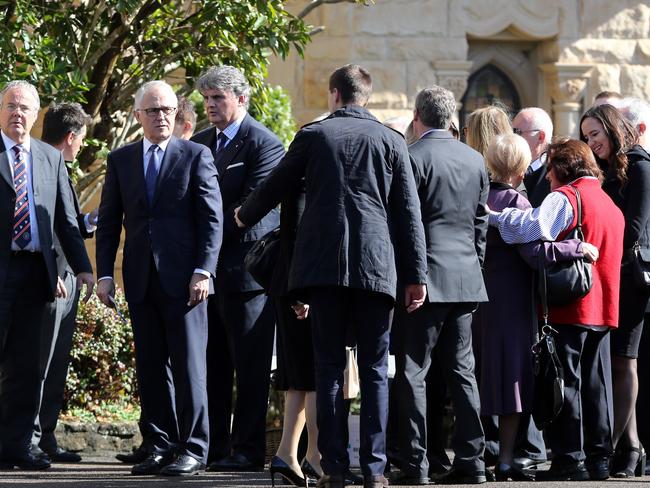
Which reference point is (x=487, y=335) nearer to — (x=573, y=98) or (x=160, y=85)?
(x=160, y=85)

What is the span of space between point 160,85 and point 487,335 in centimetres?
224

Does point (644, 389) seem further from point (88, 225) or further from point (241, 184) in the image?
point (88, 225)

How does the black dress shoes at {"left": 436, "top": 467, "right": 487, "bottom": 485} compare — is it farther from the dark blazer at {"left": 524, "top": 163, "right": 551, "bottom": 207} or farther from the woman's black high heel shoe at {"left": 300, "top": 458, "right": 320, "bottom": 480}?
the dark blazer at {"left": 524, "top": 163, "right": 551, "bottom": 207}

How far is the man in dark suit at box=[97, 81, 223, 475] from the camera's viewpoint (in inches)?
323

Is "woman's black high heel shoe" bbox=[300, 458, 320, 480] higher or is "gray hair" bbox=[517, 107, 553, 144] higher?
"gray hair" bbox=[517, 107, 553, 144]

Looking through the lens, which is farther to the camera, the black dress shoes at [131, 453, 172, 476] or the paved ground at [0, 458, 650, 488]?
the black dress shoes at [131, 453, 172, 476]

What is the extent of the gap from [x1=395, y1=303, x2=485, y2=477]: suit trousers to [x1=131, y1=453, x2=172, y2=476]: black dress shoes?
1370mm

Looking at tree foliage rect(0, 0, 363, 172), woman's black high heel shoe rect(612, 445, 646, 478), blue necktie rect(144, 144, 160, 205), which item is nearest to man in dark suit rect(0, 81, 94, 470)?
blue necktie rect(144, 144, 160, 205)

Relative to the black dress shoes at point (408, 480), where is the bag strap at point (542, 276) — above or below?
above

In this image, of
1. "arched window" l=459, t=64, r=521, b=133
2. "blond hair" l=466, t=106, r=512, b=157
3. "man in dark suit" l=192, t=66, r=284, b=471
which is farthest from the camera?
"arched window" l=459, t=64, r=521, b=133

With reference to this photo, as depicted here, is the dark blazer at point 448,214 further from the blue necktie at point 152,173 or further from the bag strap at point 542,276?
the blue necktie at point 152,173

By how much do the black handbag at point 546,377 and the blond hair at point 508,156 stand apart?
0.63 meters

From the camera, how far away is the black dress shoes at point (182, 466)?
8.12 metres

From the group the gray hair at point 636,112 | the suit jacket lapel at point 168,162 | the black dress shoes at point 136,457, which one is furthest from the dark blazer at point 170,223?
the gray hair at point 636,112
